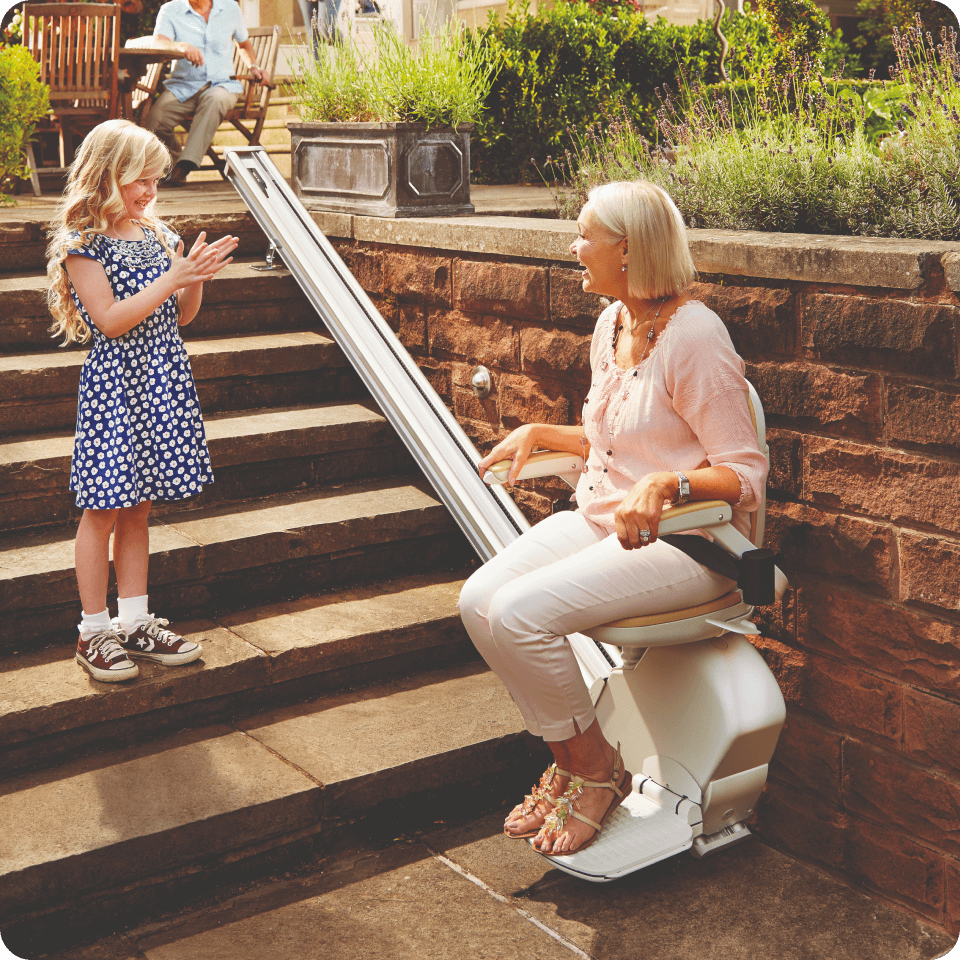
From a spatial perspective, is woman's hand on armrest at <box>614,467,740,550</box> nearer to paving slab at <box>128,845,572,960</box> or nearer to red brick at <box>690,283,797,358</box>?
red brick at <box>690,283,797,358</box>

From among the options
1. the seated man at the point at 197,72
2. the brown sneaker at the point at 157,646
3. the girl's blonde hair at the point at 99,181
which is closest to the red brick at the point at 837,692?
the brown sneaker at the point at 157,646

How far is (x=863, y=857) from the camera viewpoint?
298 centimetres

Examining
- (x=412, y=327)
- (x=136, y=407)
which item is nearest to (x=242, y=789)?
(x=136, y=407)

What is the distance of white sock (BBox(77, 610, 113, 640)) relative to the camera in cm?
330

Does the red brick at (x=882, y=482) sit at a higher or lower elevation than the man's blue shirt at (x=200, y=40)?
lower

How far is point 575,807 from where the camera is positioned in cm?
286

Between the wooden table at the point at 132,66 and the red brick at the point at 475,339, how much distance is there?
4504mm

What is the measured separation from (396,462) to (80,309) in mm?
1576

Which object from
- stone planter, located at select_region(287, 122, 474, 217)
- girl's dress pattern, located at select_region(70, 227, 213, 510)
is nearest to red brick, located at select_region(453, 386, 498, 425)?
stone planter, located at select_region(287, 122, 474, 217)

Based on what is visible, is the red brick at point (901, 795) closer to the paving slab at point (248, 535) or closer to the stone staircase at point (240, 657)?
the stone staircase at point (240, 657)

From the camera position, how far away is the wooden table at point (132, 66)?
7867mm

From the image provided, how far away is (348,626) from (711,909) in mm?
1413

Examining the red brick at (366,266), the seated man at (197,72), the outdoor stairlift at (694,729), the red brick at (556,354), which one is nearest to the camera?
the outdoor stairlift at (694,729)

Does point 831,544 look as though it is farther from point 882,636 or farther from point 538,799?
point 538,799
